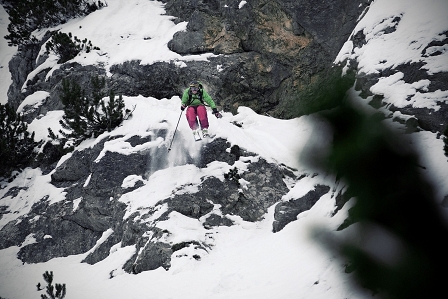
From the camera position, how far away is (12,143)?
40.0ft

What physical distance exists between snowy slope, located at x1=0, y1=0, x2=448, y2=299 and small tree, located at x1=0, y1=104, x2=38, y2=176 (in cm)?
57

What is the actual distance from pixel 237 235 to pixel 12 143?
9337 mm

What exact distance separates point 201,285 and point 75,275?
3.71 metres

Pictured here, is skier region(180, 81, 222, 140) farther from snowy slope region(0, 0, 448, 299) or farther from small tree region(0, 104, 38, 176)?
small tree region(0, 104, 38, 176)

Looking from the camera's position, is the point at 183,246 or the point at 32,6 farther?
the point at 32,6

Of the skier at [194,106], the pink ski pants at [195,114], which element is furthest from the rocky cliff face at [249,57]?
the pink ski pants at [195,114]

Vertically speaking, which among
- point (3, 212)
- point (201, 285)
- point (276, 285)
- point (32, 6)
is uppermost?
point (32, 6)

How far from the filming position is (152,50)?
51.4ft

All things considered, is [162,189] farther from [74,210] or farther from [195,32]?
[195,32]

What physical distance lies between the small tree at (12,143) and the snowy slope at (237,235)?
565 millimetres

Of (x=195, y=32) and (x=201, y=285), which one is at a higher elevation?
(x=195, y=32)

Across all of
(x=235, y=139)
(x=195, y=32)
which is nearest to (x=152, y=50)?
(x=195, y=32)

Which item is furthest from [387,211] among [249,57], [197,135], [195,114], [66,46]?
[66,46]

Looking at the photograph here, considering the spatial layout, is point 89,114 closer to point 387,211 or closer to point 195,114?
point 195,114
